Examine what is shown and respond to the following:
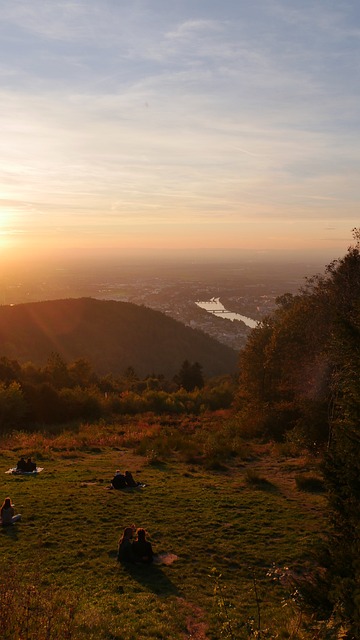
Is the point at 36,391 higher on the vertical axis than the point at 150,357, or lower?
higher

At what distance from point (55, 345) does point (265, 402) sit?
66.9m

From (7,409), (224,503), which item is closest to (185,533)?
(224,503)

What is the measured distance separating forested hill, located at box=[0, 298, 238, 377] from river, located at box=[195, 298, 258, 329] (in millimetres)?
28555

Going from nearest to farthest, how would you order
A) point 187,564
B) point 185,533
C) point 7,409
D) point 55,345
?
1. point 187,564
2. point 185,533
3. point 7,409
4. point 55,345

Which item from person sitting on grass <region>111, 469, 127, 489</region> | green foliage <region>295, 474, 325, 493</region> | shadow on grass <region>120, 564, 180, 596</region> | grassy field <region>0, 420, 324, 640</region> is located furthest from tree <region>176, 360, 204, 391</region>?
shadow on grass <region>120, 564, 180, 596</region>

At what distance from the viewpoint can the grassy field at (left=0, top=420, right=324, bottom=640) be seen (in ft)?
25.8

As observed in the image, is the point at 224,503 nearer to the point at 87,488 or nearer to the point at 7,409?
the point at 87,488

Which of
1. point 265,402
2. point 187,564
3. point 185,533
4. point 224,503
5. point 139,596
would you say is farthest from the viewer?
point 265,402

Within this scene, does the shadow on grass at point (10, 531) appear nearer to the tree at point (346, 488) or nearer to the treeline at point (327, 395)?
the treeline at point (327, 395)

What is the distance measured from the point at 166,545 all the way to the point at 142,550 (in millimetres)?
1324

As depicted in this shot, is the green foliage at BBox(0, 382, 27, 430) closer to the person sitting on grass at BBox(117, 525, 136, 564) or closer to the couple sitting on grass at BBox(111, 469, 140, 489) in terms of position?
the couple sitting on grass at BBox(111, 469, 140, 489)

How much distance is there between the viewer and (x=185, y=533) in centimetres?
1223

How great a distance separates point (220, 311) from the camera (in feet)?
489

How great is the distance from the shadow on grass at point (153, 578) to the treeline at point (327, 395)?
10.4 ft
